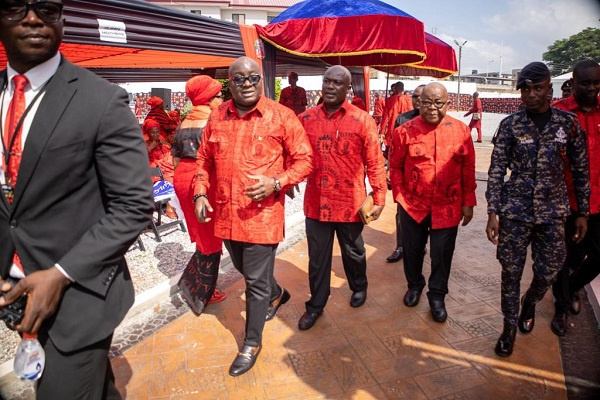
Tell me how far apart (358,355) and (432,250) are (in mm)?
1101

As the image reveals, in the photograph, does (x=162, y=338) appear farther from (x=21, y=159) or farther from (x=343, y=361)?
(x=21, y=159)

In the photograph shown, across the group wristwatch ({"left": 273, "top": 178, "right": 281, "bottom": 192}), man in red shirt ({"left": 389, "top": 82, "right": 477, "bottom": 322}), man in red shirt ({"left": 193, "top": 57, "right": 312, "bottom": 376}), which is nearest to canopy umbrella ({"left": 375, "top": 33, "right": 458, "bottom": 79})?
man in red shirt ({"left": 389, "top": 82, "right": 477, "bottom": 322})

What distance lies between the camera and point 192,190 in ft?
11.2

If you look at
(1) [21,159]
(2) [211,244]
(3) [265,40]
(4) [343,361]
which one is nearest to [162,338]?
(2) [211,244]

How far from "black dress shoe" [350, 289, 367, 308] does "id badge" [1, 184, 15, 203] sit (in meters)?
2.87

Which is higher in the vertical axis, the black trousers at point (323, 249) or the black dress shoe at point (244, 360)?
the black trousers at point (323, 249)

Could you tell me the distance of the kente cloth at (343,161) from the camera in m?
3.16

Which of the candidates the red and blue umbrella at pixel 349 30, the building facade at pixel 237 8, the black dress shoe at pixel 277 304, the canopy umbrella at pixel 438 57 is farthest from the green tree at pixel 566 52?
the black dress shoe at pixel 277 304

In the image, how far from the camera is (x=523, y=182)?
274 cm

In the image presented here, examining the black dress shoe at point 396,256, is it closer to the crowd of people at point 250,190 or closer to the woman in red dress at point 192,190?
the crowd of people at point 250,190

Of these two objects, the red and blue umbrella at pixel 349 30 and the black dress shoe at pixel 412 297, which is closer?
the black dress shoe at pixel 412 297

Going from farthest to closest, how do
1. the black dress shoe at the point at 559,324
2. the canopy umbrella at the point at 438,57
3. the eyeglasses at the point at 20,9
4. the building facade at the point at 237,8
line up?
the building facade at the point at 237,8
the canopy umbrella at the point at 438,57
the black dress shoe at the point at 559,324
the eyeglasses at the point at 20,9

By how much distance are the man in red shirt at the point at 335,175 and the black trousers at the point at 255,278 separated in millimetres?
590

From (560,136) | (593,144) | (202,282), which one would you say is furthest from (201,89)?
(593,144)
